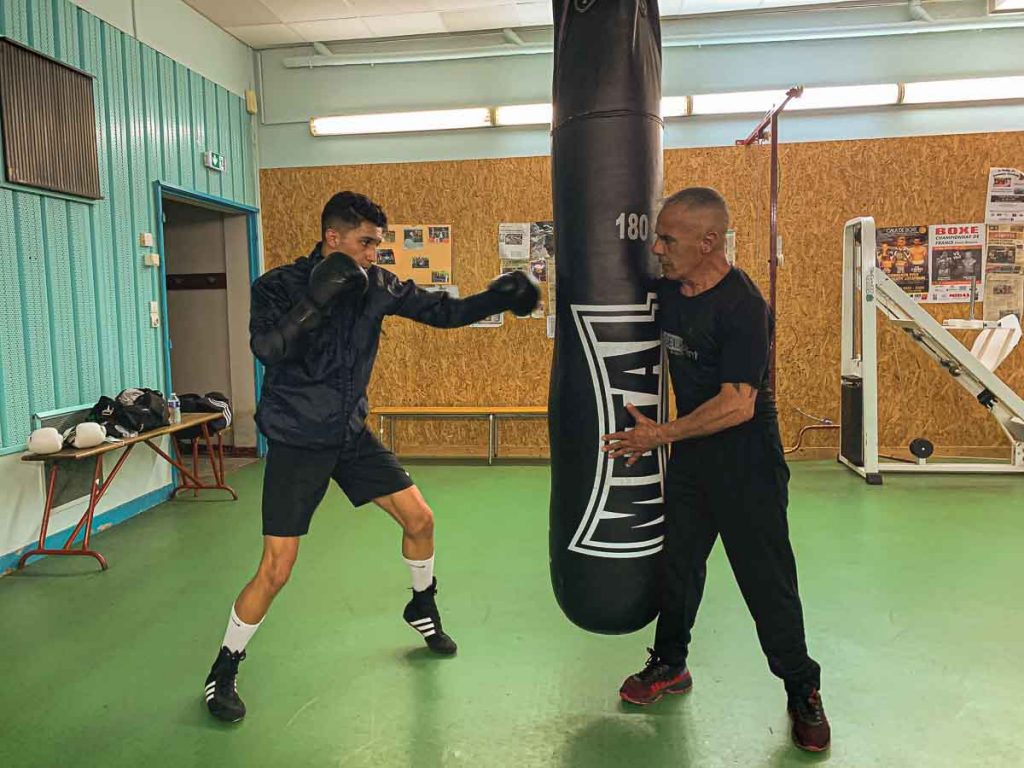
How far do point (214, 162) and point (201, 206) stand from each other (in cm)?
48

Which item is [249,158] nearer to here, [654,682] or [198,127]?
[198,127]

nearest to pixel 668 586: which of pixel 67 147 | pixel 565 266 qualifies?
pixel 565 266

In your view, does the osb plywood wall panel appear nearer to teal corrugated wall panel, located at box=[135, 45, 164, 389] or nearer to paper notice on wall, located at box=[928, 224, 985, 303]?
paper notice on wall, located at box=[928, 224, 985, 303]

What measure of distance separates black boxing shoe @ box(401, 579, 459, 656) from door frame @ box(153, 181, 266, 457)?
6.69 feet

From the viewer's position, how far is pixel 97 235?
464 centimetres

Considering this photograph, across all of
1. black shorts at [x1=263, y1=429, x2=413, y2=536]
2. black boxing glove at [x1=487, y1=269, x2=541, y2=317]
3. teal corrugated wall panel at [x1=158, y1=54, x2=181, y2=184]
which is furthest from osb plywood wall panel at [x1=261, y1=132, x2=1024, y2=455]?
black shorts at [x1=263, y1=429, x2=413, y2=536]

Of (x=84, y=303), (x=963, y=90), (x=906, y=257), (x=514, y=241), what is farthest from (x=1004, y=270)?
(x=84, y=303)

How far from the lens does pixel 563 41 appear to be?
2100mm

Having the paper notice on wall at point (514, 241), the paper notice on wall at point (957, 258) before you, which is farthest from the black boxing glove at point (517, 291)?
the paper notice on wall at point (957, 258)

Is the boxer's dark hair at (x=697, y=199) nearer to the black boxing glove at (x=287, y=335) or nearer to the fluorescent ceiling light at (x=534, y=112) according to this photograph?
the black boxing glove at (x=287, y=335)

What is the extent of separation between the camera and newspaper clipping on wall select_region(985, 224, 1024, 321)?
19.9ft

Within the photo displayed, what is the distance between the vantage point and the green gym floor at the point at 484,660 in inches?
89.4

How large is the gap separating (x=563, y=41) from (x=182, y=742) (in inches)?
95.7

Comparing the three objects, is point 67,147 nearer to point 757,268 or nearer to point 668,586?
point 668,586
